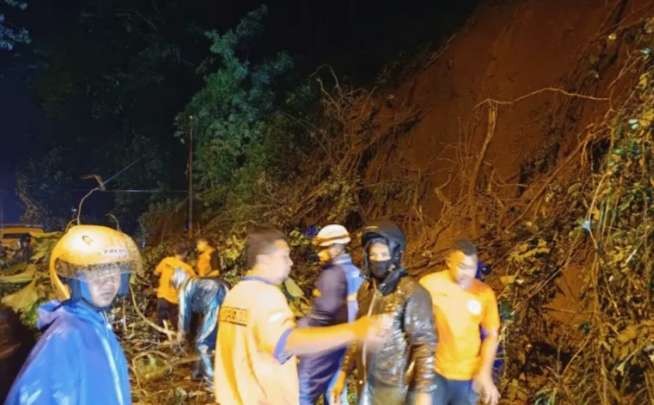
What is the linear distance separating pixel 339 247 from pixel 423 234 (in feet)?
14.2

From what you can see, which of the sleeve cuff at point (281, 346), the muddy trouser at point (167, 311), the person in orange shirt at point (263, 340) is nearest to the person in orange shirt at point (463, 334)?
the person in orange shirt at point (263, 340)

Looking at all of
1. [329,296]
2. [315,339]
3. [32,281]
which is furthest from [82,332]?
[32,281]

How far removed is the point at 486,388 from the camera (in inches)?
188

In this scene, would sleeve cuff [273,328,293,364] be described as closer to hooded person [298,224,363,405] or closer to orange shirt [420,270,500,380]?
orange shirt [420,270,500,380]

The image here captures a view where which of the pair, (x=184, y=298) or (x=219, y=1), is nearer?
(x=184, y=298)

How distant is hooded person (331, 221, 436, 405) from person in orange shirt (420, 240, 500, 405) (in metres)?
0.72

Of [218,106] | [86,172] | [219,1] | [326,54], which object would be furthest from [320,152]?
[86,172]

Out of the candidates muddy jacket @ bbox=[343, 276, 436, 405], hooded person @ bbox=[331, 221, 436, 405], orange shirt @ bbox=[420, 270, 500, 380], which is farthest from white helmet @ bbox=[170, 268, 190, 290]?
muddy jacket @ bbox=[343, 276, 436, 405]

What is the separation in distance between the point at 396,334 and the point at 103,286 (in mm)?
1969

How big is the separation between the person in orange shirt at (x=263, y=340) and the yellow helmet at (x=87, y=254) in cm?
67

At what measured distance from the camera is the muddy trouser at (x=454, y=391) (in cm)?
484

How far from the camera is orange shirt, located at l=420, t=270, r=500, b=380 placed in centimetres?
485

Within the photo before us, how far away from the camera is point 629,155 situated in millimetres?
5965

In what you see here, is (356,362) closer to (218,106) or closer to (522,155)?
(522,155)
